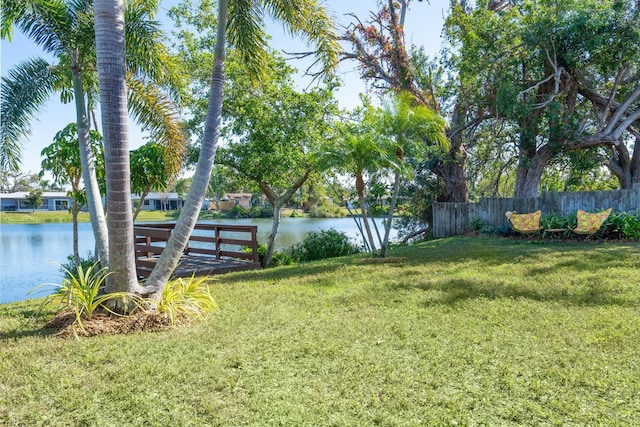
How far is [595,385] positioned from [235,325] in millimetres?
3270

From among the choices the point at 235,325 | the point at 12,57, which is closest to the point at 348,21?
the point at 12,57

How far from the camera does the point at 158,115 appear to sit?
759 cm

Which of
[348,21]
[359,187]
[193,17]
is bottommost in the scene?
[359,187]

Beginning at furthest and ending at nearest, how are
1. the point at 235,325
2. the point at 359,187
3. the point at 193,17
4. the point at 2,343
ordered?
the point at 193,17 < the point at 359,187 < the point at 235,325 < the point at 2,343

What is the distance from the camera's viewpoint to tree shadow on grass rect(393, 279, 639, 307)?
5.07 metres

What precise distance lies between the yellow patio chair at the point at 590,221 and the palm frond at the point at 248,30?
872 cm

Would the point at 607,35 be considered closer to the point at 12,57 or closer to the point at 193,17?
the point at 193,17

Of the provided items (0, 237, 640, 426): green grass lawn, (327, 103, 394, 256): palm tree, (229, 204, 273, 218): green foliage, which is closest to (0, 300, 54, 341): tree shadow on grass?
(0, 237, 640, 426): green grass lawn

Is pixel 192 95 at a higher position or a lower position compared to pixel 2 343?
higher

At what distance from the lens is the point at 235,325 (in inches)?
176

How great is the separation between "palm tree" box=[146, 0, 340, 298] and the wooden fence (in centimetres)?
927

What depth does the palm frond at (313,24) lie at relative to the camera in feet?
19.5

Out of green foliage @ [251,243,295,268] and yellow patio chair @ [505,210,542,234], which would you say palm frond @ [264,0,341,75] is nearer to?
green foliage @ [251,243,295,268]

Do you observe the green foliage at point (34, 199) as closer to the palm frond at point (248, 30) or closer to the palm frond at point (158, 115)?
the palm frond at point (158, 115)
